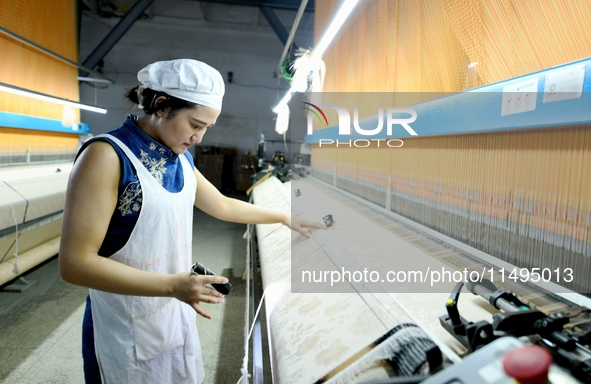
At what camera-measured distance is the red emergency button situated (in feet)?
1.27

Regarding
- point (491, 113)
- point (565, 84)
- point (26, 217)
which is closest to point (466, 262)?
point (491, 113)

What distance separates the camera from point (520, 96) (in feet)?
2.62

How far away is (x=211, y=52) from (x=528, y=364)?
922 centimetres

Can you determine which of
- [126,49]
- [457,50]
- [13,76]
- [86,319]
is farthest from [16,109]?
[126,49]

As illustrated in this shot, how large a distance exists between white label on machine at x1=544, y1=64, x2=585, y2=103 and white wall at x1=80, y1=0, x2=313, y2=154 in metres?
7.25

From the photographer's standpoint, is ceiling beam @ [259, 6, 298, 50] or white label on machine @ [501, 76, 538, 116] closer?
white label on machine @ [501, 76, 538, 116]

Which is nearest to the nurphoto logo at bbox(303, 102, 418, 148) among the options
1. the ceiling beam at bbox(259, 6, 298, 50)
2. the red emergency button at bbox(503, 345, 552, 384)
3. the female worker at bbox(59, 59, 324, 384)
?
the female worker at bbox(59, 59, 324, 384)

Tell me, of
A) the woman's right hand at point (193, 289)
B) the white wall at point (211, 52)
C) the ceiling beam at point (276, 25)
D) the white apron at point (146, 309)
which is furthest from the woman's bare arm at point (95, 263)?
the white wall at point (211, 52)

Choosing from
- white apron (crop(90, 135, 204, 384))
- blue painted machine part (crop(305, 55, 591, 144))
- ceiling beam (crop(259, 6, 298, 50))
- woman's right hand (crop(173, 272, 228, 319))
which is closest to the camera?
blue painted machine part (crop(305, 55, 591, 144))

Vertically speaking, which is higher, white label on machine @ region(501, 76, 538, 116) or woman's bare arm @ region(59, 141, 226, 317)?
white label on machine @ region(501, 76, 538, 116)

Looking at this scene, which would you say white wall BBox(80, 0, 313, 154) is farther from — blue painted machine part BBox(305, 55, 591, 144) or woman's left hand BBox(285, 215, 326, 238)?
blue painted machine part BBox(305, 55, 591, 144)

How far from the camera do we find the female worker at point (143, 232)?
0.85m

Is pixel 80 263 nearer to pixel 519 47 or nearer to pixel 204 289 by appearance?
pixel 204 289

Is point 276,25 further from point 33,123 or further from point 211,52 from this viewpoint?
point 33,123
